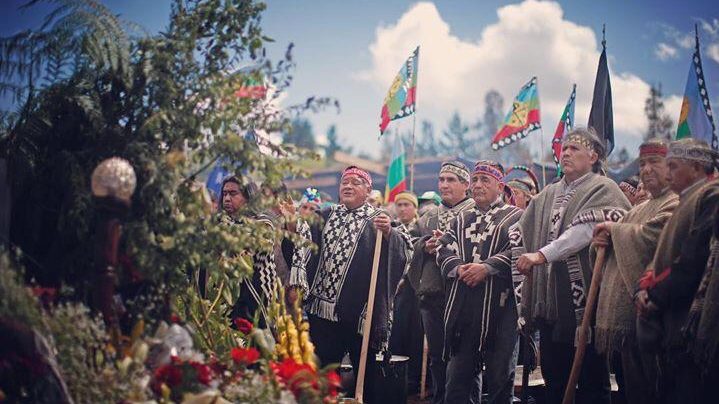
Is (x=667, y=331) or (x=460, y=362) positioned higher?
(x=667, y=331)

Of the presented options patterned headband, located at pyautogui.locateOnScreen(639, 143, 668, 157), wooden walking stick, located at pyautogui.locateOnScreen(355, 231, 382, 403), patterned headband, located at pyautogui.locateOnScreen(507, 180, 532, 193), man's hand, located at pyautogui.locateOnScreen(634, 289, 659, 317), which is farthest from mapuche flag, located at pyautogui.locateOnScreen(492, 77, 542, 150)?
man's hand, located at pyautogui.locateOnScreen(634, 289, 659, 317)

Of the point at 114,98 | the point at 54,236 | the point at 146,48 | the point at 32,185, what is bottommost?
the point at 54,236

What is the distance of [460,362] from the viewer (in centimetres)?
646

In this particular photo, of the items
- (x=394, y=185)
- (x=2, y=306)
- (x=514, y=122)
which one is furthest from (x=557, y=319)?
(x=514, y=122)

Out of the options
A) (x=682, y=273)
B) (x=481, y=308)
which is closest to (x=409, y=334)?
(x=481, y=308)

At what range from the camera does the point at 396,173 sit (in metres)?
11.3

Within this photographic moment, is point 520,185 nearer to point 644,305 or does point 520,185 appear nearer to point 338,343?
point 338,343

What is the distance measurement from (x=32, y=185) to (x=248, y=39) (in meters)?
1.50

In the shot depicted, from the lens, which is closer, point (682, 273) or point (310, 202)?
point (682, 273)

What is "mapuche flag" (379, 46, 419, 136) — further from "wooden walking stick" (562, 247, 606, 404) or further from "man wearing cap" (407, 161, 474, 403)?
"wooden walking stick" (562, 247, 606, 404)

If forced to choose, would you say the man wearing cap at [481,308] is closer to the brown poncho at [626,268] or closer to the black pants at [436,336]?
the black pants at [436,336]

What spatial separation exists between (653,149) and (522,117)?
6.66 metres

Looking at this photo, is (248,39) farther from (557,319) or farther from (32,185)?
(557,319)

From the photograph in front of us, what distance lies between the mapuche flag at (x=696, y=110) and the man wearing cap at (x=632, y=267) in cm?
352
